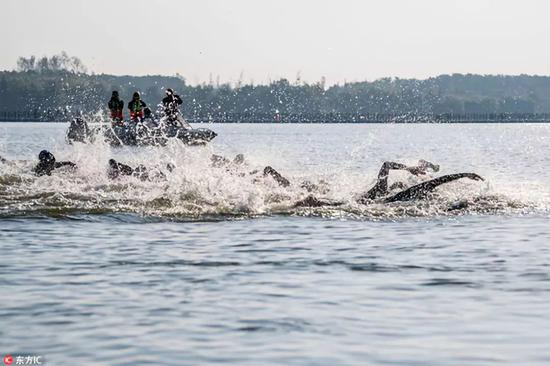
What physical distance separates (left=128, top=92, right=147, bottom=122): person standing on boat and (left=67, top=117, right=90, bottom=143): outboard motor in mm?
5808

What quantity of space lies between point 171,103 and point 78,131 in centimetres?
1234

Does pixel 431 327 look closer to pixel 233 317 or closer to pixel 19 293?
pixel 233 317

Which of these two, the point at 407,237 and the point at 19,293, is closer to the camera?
the point at 19,293

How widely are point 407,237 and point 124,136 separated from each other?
33631 mm

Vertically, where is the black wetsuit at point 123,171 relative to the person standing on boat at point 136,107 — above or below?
below

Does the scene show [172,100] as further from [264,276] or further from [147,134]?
[264,276]

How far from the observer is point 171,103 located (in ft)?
162

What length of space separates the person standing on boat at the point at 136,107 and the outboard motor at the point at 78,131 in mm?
5808

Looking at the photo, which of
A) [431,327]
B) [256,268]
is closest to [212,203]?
[256,268]

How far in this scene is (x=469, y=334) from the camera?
1323cm

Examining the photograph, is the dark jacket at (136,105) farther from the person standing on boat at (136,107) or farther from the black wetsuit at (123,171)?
the black wetsuit at (123,171)

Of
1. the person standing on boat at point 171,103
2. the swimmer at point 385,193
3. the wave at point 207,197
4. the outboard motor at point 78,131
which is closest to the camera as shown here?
the wave at point 207,197

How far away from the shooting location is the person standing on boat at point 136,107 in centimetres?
5297

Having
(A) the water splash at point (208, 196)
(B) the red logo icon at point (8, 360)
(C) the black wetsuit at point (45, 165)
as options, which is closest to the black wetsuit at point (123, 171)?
(A) the water splash at point (208, 196)
